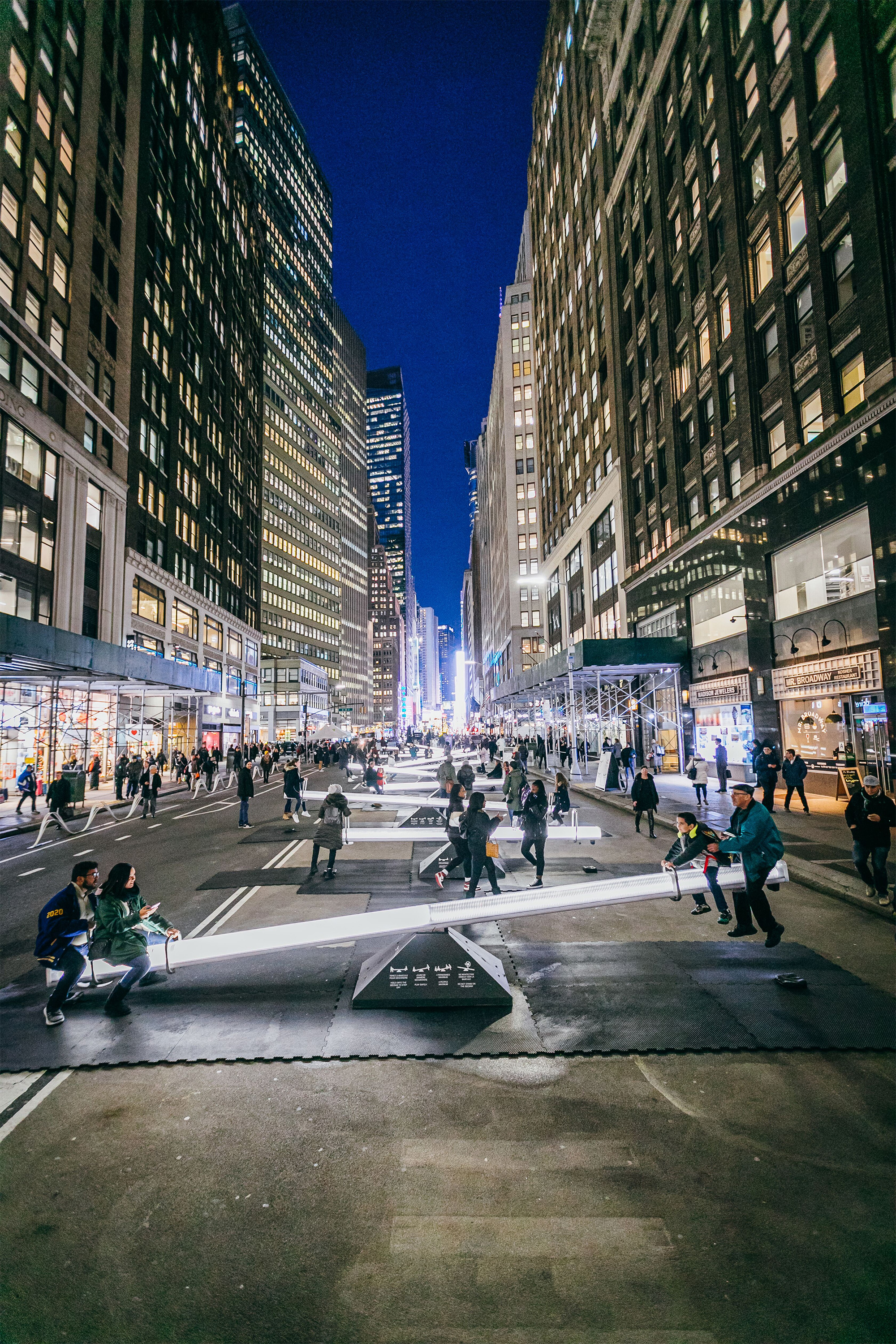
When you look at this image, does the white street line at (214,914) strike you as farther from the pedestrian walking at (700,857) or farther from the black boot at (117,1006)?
the pedestrian walking at (700,857)

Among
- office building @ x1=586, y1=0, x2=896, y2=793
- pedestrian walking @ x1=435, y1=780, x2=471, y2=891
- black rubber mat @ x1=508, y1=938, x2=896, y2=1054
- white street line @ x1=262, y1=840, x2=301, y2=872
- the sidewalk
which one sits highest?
office building @ x1=586, y1=0, x2=896, y2=793

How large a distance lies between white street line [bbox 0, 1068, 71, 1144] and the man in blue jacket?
3.58ft

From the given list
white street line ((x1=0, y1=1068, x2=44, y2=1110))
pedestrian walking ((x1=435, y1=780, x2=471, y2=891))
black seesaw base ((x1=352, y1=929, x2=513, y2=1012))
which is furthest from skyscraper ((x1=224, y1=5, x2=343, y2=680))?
white street line ((x1=0, y1=1068, x2=44, y2=1110))

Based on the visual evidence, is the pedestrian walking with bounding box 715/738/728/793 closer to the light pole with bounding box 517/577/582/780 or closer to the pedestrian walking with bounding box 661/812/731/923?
the light pole with bounding box 517/577/582/780

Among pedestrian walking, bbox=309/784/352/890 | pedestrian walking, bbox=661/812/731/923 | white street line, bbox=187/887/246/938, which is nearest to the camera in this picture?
pedestrian walking, bbox=661/812/731/923

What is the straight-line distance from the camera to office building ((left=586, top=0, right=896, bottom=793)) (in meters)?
18.8

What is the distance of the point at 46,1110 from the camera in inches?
190

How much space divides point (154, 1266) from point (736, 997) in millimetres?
5615

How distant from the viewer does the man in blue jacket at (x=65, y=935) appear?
626cm

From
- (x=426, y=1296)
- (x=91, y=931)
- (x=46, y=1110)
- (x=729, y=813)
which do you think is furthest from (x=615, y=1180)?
(x=729, y=813)


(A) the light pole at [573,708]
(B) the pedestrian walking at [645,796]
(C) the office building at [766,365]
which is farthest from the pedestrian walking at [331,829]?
(A) the light pole at [573,708]

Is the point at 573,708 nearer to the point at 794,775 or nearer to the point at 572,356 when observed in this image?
the point at 794,775

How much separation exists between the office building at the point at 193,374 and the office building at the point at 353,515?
75.9 m

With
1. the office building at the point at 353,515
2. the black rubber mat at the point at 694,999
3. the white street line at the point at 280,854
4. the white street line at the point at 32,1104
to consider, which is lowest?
the black rubber mat at the point at 694,999
